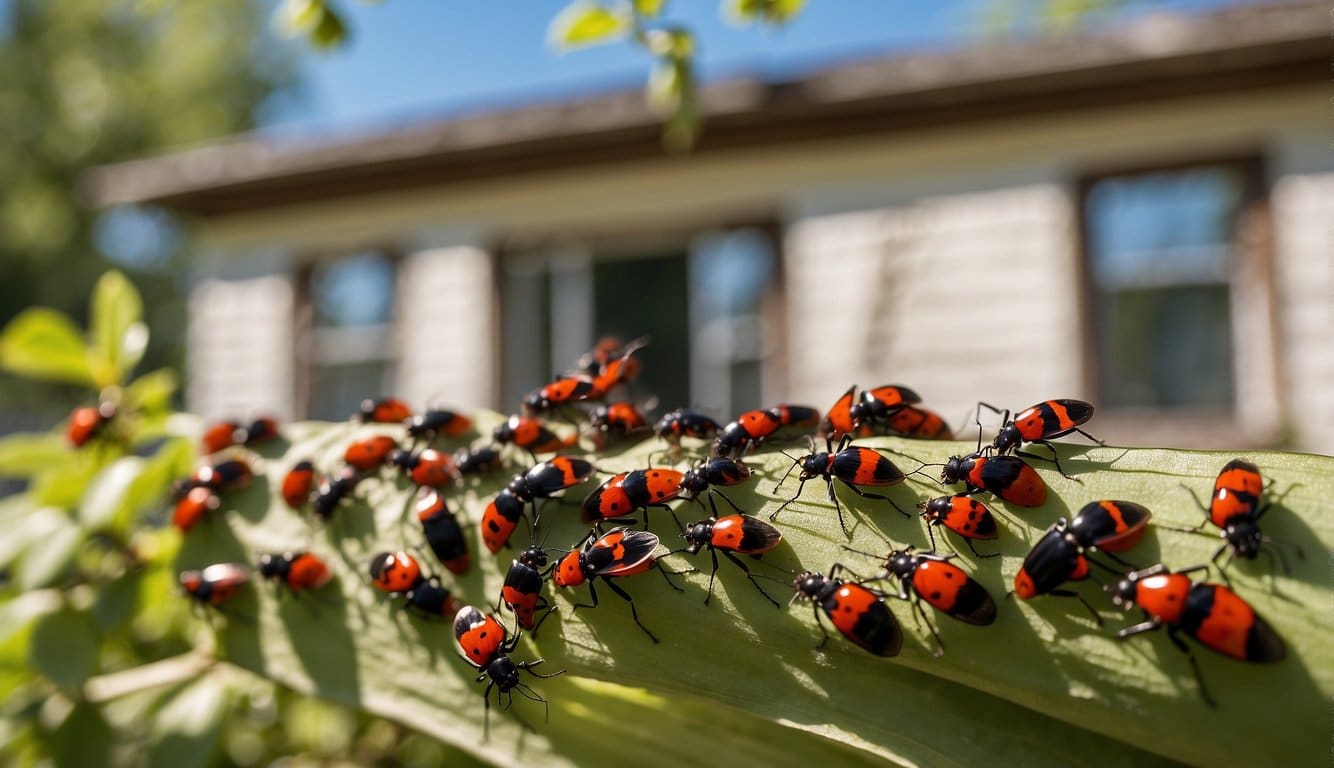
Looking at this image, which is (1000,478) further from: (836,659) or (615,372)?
(615,372)

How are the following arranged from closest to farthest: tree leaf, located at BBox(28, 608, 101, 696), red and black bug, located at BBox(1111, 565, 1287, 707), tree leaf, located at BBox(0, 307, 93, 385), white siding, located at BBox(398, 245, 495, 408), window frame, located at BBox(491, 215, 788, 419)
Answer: red and black bug, located at BBox(1111, 565, 1287, 707)
tree leaf, located at BBox(28, 608, 101, 696)
tree leaf, located at BBox(0, 307, 93, 385)
window frame, located at BBox(491, 215, 788, 419)
white siding, located at BBox(398, 245, 495, 408)

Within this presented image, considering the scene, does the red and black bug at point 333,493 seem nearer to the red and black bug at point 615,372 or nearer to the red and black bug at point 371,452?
the red and black bug at point 371,452

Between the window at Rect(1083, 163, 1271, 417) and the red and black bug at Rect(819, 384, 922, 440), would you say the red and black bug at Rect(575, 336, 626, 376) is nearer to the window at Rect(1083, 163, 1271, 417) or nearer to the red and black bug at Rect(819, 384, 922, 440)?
the red and black bug at Rect(819, 384, 922, 440)

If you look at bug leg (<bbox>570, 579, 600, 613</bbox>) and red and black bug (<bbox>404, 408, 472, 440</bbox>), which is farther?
red and black bug (<bbox>404, 408, 472, 440</bbox>)

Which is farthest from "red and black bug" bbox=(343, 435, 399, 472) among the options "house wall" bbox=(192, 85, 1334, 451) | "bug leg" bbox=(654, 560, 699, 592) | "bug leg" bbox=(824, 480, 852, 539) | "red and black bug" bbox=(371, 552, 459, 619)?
"house wall" bbox=(192, 85, 1334, 451)

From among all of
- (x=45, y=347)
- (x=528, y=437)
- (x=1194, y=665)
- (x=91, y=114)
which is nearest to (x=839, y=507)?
(x=1194, y=665)

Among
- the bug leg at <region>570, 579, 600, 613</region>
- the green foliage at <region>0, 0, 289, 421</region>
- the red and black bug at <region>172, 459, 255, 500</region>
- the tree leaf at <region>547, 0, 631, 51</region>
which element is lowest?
the bug leg at <region>570, 579, 600, 613</region>
